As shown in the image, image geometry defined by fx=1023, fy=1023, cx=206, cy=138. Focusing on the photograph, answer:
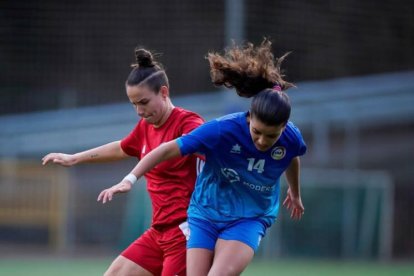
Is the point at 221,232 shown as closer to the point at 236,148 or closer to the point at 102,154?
the point at 236,148

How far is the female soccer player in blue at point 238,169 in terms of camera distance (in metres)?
5.71

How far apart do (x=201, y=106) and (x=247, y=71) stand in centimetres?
1239

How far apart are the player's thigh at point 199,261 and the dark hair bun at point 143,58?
1.29m

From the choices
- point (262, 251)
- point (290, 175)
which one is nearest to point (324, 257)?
point (262, 251)

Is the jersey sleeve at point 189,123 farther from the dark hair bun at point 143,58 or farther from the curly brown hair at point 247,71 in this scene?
the dark hair bun at point 143,58

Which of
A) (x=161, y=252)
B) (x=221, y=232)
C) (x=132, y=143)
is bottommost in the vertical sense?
(x=161, y=252)

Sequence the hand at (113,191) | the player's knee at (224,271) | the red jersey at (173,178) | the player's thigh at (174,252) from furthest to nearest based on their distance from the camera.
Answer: the red jersey at (173,178) < the player's thigh at (174,252) < the player's knee at (224,271) < the hand at (113,191)

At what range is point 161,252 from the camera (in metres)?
6.26

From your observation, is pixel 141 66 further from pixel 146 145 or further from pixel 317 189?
pixel 317 189

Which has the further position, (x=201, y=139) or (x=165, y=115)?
(x=165, y=115)

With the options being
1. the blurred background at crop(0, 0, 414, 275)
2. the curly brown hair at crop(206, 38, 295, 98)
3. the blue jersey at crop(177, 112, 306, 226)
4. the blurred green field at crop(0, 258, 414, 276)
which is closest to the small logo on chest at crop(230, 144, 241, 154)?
the blue jersey at crop(177, 112, 306, 226)

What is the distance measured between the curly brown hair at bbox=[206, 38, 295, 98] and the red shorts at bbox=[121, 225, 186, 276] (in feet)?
3.09

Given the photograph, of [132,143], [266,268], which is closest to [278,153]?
[132,143]

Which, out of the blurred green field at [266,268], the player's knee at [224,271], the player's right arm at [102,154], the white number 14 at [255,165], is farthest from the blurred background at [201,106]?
the player's knee at [224,271]
